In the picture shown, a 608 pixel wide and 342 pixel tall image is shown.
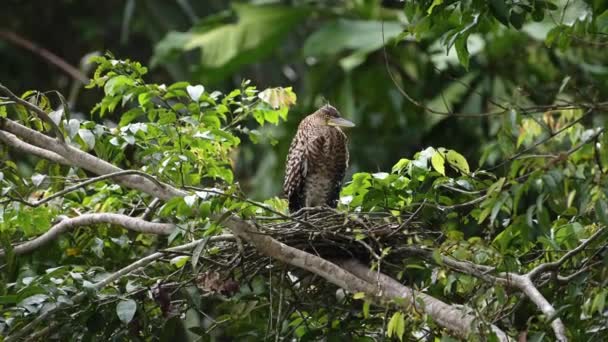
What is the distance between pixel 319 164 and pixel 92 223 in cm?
194

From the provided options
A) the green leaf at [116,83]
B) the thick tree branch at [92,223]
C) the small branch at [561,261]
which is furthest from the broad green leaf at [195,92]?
the small branch at [561,261]

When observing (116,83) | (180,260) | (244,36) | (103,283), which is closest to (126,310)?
(103,283)

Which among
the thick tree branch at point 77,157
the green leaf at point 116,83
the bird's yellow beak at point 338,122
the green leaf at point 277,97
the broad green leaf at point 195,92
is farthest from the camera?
the bird's yellow beak at point 338,122

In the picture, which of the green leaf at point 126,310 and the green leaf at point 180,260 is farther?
the green leaf at point 180,260

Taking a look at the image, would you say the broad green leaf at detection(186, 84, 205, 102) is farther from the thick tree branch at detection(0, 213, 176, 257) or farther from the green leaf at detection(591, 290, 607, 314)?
the green leaf at detection(591, 290, 607, 314)

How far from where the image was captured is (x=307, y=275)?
5.34 m

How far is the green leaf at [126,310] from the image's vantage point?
488 cm

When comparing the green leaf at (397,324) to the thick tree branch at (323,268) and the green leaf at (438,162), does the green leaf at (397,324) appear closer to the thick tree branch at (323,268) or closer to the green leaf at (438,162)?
the thick tree branch at (323,268)

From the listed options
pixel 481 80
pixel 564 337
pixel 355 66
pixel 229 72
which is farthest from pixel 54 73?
pixel 564 337

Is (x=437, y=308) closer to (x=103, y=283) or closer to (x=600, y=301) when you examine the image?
(x=600, y=301)

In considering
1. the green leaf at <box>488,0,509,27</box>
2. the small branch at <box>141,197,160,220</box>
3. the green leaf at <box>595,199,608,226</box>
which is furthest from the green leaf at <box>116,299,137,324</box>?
the green leaf at <box>595,199,608,226</box>

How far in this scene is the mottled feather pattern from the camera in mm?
7102

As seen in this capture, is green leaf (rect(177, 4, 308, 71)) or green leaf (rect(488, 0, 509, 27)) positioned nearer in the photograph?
green leaf (rect(488, 0, 509, 27))

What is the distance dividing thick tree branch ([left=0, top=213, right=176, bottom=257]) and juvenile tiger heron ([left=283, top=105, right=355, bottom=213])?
1.89m
